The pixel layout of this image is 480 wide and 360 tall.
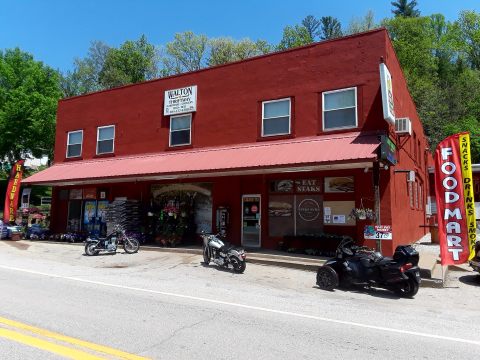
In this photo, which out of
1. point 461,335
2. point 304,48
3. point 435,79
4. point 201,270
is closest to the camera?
point 461,335

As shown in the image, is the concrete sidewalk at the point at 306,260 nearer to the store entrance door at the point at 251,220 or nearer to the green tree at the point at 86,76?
the store entrance door at the point at 251,220

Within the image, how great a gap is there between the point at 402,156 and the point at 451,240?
238 inches

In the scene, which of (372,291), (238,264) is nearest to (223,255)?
(238,264)

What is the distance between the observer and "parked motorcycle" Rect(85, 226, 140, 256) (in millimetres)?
15234


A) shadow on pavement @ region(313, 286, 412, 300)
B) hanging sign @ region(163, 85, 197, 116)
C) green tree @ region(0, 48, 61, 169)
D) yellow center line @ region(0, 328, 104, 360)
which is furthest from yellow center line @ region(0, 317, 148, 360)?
green tree @ region(0, 48, 61, 169)

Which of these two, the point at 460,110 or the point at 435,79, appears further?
the point at 435,79

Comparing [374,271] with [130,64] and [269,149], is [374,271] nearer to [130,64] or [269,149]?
[269,149]

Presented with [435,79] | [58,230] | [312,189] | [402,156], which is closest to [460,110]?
[435,79]

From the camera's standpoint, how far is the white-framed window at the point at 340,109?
14.5 m

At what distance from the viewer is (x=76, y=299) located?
7832 millimetres

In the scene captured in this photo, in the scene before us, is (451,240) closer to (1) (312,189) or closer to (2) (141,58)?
(1) (312,189)

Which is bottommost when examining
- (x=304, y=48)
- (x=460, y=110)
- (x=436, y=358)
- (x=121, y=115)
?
(x=436, y=358)

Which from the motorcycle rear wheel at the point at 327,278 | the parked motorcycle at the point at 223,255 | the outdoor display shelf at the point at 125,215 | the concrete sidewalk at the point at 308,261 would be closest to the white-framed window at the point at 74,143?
the outdoor display shelf at the point at 125,215

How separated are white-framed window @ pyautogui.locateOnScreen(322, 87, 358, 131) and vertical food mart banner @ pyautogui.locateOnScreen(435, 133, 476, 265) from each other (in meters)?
3.94
